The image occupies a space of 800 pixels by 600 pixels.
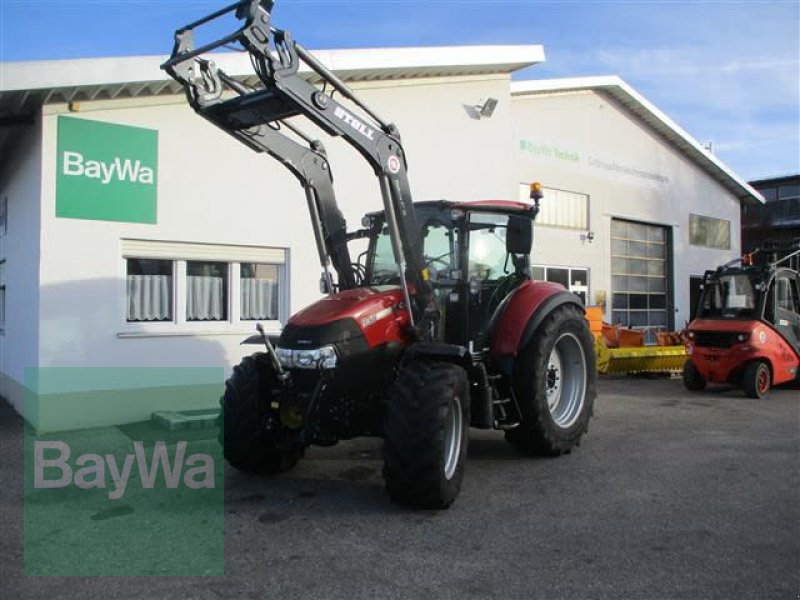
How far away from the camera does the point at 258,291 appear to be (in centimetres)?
993

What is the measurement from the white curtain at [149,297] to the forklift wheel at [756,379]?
8659 millimetres

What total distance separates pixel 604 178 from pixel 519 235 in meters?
12.4

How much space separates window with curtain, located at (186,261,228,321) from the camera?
30.4ft

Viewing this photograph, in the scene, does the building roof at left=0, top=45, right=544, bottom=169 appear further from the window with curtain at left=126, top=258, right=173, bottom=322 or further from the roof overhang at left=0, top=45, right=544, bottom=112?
the window with curtain at left=126, top=258, right=173, bottom=322

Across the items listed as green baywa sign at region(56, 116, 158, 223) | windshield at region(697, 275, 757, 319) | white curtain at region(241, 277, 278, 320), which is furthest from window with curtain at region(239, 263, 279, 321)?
windshield at region(697, 275, 757, 319)

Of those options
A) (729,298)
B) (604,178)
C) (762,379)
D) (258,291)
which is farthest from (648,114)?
(258,291)

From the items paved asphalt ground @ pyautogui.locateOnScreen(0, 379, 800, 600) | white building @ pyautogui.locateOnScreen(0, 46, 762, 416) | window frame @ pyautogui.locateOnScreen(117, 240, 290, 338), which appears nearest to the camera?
paved asphalt ground @ pyautogui.locateOnScreen(0, 379, 800, 600)

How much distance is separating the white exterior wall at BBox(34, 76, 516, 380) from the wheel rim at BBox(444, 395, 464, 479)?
4910 millimetres

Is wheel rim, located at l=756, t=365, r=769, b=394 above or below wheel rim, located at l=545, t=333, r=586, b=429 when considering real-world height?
below

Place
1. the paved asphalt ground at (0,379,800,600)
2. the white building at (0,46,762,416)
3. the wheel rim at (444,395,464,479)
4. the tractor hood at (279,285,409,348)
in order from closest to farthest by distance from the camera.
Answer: the paved asphalt ground at (0,379,800,600) < the wheel rim at (444,395,464,479) < the tractor hood at (279,285,409,348) < the white building at (0,46,762,416)

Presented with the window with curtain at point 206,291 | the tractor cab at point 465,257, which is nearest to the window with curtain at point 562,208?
the window with curtain at point 206,291

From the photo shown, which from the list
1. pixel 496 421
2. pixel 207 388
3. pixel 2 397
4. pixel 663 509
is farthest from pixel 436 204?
pixel 2 397

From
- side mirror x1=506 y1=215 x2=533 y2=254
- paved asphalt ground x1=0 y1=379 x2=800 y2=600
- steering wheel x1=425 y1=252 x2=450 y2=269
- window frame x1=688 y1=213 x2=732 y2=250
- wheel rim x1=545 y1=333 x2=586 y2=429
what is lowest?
paved asphalt ground x1=0 y1=379 x2=800 y2=600

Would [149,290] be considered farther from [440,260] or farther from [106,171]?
[440,260]
